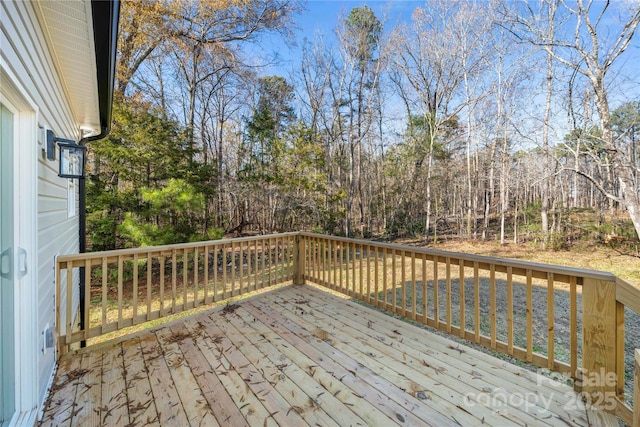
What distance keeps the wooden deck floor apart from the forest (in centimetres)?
397

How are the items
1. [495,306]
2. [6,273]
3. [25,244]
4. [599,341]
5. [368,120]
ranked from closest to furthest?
1. [6,273]
2. [25,244]
3. [599,341]
4. [495,306]
5. [368,120]

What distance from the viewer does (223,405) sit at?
71.9 inches

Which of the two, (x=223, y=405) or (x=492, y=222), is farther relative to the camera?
(x=492, y=222)

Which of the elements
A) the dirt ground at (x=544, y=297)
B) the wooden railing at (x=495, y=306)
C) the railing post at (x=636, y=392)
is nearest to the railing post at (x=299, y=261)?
the wooden railing at (x=495, y=306)

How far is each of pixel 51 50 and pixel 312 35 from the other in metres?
10.8

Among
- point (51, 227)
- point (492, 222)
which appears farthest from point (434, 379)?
point (492, 222)

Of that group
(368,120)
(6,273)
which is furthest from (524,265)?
(368,120)

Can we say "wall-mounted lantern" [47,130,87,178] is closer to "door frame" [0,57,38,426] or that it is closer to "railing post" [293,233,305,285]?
"door frame" [0,57,38,426]

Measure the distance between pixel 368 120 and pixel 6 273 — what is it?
38.5 ft

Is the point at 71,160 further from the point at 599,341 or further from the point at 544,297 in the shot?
the point at 544,297

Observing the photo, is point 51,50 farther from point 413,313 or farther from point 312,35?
point 312,35

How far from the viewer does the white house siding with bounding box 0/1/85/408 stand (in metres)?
1.45

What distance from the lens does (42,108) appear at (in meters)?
2.08

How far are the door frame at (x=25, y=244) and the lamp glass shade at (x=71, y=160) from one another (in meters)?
1.09
